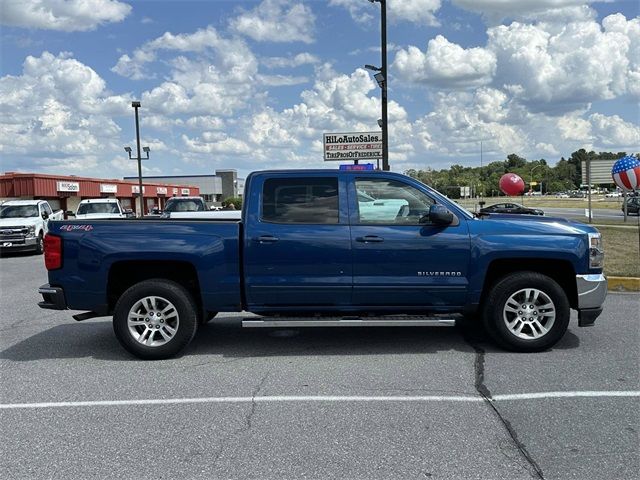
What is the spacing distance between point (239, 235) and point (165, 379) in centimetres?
153

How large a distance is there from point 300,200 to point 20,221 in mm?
15903

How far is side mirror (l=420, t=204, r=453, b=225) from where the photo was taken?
17.9 feet

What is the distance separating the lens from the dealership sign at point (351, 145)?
20.0 metres

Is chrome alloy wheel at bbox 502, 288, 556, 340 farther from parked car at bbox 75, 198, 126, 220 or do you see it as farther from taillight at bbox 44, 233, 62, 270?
parked car at bbox 75, 198, 126, 220

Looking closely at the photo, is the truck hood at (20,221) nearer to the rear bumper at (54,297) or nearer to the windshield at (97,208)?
the windshield at (97,208)

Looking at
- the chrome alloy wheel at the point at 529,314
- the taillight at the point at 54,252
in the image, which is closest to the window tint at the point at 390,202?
the chrome alloy wheel at the point at 529,314

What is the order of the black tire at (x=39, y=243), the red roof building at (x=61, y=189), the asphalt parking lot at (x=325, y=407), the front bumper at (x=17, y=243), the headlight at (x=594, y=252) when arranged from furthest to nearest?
the red roof building at (x=61, y=189)
the black tire at (x=39, y=243)
the front bumper at (x=17, y=243)
the headlight at (x=594, y=252)
the asphalt parking lot at (x=325, y=407)

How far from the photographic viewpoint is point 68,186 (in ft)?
135

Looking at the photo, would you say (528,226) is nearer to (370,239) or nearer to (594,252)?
(594,252)

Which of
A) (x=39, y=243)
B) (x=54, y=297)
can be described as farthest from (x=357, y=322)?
(x=39, y=243)

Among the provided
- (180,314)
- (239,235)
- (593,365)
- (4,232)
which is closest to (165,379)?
(180,314)

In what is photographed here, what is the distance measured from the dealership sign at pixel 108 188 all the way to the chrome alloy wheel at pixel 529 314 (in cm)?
4651

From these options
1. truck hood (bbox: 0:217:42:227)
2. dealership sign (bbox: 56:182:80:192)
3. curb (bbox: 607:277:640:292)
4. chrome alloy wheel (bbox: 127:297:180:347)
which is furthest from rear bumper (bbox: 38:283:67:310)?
dealership sign (bbox: 56:182:80:192)

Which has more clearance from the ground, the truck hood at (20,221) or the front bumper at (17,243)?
the truck hood at (20,221)
